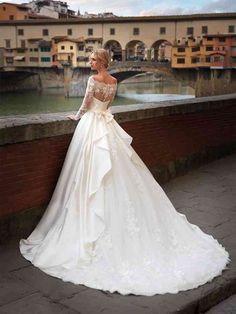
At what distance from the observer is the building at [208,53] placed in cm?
3847

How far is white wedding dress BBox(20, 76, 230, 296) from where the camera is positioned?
257 centimetres

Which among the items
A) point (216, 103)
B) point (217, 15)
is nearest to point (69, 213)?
point (216, 103)

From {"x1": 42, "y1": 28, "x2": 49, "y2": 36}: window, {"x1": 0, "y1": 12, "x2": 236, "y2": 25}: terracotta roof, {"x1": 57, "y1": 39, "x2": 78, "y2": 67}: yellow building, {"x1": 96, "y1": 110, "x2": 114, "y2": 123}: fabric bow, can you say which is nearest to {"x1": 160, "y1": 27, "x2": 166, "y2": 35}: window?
{"x1": 0, "y1": 12, "x2": 236, "y2": 25}: terracotta roof

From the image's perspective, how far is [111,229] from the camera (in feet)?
8.98

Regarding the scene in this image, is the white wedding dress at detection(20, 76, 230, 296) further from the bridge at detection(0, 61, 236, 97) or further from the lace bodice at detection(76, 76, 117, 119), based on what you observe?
the bridge at detection(0, 61, 236, 97)

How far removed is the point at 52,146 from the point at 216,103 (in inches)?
118

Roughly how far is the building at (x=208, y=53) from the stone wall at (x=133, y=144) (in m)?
33.8

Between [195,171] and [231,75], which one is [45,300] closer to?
[195,171]

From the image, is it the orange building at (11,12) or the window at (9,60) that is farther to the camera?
the orange building at (11,12)

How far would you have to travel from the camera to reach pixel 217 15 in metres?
41.9

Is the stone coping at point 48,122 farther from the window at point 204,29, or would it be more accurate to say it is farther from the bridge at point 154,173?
the window at point 204,29

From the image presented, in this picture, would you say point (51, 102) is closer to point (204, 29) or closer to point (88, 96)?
point (204, 29)

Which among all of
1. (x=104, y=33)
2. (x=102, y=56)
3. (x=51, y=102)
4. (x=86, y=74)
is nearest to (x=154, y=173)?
(x=102, y=56)

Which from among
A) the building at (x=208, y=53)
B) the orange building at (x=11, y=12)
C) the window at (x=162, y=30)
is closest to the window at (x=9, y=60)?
the orange building at (x=11, y=12)
